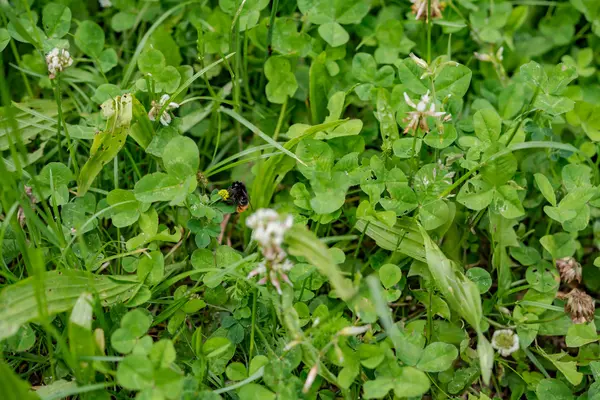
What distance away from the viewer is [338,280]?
5.25ft

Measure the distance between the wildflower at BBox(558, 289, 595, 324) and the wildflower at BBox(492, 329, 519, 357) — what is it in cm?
19

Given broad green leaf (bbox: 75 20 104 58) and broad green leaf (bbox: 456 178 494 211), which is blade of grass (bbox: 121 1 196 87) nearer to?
broad green leaf (bbox: 75 20 104 58)

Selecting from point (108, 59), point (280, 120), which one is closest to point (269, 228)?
point (280, 120)

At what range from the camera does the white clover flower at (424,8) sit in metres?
2.39

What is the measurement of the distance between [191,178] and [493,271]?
1102mm

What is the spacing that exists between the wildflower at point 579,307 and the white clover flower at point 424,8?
3.61 ft

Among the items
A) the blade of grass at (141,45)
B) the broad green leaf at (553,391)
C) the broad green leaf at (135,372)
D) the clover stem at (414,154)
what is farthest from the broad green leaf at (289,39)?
the broad green leaf at (553,391)

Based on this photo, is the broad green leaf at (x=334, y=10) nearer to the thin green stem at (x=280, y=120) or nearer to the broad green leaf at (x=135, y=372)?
the thin green stem at (x=280, y=120)

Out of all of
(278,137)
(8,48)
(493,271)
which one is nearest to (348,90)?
(278,137)

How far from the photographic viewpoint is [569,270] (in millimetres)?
2125

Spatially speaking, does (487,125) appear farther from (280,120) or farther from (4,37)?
(4,37)

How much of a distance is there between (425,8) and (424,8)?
12 millimetres

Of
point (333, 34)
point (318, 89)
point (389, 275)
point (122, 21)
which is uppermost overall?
point (122, 21)

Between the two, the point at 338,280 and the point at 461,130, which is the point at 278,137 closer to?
the point at 461,130
